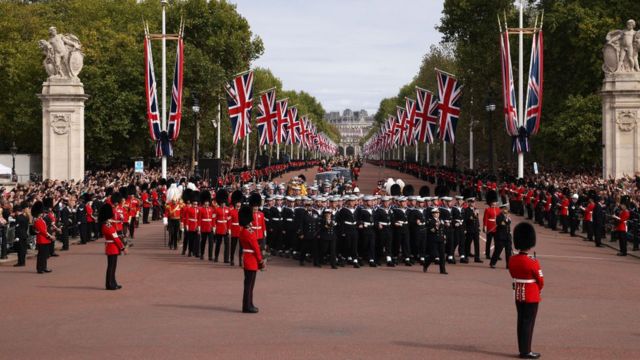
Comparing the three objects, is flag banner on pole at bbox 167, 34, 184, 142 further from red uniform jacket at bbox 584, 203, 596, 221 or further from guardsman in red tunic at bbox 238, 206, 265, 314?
guardsman in red tunic at bbox 238, 206, 265, 314

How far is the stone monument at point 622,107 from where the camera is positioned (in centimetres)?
3569

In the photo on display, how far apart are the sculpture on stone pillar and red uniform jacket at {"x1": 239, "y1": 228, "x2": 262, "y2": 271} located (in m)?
26.7

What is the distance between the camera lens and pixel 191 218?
72.8ft

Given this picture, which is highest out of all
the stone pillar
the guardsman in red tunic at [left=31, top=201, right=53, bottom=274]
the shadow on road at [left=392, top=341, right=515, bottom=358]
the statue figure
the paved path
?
the statue figure

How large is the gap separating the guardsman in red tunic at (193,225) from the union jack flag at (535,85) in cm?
1696

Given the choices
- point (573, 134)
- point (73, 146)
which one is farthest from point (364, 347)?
point (573, 134)

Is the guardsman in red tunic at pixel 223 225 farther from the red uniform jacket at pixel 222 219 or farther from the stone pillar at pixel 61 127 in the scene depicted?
the stone pillar at pixel 61 127

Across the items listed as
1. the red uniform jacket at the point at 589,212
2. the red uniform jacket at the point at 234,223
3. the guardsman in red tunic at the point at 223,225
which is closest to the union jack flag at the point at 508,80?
the red uniform jacket at the point at 589,212

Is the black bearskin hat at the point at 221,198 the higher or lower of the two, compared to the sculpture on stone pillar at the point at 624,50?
lower

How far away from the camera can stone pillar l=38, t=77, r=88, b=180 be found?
37406 millimetres

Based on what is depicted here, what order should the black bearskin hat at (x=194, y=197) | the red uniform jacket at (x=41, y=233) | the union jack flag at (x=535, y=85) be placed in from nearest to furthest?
the red uniform jacket at (x=41, y=233), the black bearskin hat at (x=194, y=197), the union jack flag at (x=535, y=85)

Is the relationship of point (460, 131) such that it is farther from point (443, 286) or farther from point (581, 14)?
point (443, 286)

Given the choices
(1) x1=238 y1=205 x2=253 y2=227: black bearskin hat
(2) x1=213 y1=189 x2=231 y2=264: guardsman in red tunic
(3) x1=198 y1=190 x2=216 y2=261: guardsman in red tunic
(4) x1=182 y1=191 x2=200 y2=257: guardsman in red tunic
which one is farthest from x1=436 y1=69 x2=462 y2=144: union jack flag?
(1) x1=238 y1=205 x2=253 y2=227: black bearskin hat

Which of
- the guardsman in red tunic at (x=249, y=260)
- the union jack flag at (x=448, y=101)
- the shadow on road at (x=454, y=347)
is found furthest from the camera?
the union jack flag at (x=448, y=101)
